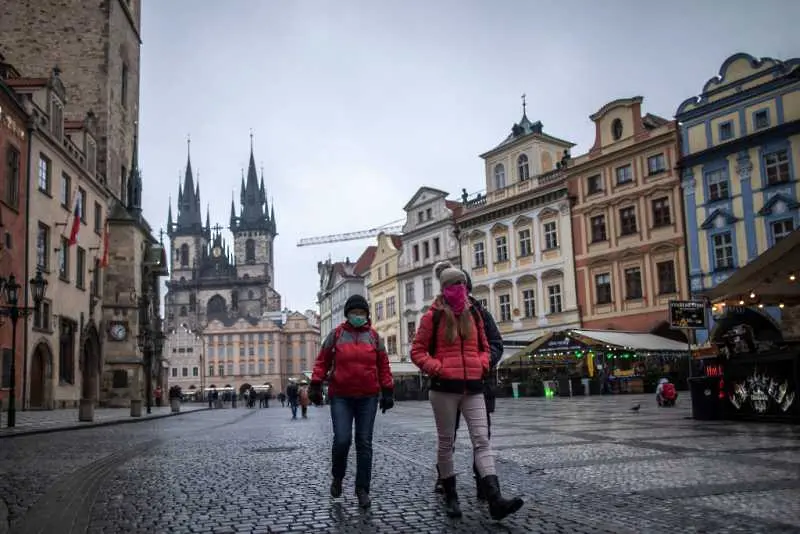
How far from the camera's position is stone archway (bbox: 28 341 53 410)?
30594 mm

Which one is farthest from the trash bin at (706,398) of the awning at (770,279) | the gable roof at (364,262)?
the gable roof at (364,262)

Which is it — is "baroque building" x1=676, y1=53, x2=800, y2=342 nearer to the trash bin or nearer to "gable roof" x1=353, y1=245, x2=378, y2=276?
the trash bin

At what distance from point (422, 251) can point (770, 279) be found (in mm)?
39058

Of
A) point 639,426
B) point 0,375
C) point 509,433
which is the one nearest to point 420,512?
point 509,433

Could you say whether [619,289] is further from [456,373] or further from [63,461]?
[456,373]

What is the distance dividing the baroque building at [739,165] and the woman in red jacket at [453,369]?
3011cm

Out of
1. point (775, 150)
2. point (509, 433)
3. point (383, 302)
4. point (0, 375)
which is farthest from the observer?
point (383, 302)

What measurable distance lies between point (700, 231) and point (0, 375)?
28859 mm

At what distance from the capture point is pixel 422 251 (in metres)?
55.2

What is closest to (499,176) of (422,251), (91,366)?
(422,251)

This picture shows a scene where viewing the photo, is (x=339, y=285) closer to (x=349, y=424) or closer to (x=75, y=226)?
(x=75, y=226)

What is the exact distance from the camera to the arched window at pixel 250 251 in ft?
533

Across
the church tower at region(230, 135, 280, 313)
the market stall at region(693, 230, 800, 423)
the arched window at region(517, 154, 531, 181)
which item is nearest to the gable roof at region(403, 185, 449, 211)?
the arched window at region(517, 154, 531, 181)

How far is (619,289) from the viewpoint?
3962cm
